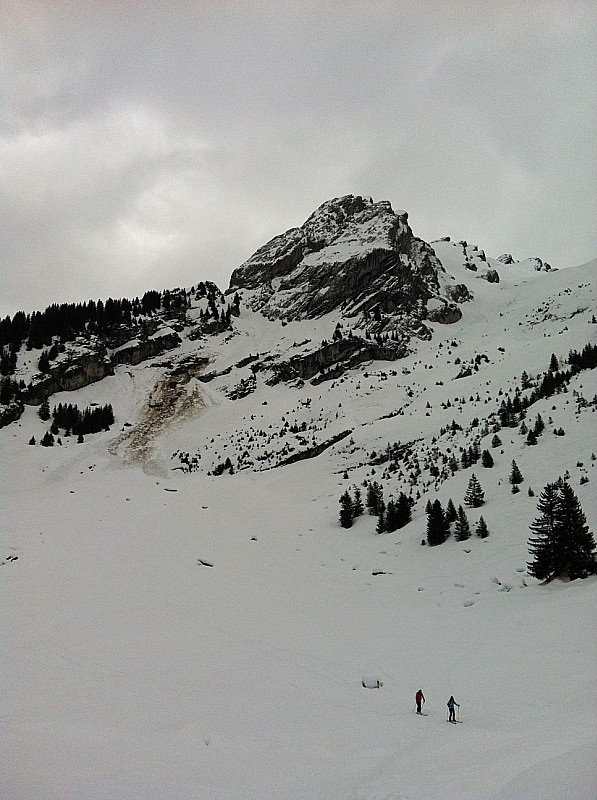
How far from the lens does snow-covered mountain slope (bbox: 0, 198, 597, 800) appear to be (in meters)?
6.21

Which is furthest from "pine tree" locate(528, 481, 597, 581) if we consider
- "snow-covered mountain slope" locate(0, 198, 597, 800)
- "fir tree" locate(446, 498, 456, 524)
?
"fir tree" locate(446, 498, 456, 524)

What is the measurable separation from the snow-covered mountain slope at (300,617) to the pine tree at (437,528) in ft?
2.59

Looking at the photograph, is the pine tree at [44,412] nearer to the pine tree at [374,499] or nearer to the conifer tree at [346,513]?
the conifer tree at [346,513]

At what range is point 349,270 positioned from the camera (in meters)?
79.8

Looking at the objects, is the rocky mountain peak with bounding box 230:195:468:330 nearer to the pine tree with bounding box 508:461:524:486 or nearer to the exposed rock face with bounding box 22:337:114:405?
the exposed rock face with bounding box 22:337:114:405

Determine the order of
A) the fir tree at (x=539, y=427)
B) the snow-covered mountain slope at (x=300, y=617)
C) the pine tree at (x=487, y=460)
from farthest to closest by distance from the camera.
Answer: the fir tree at (x=539, y=427), the pine tree at (x=487, y=460), the snow-covered mountain slope at (x=300, y=617)

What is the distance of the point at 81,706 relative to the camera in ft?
26.0

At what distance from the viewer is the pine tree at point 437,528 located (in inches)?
774

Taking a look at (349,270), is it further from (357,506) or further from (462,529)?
(462,529)

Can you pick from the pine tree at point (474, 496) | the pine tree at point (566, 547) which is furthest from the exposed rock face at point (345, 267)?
the pine tree at point (566, 547)

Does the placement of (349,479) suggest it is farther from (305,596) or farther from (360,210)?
(360,210)

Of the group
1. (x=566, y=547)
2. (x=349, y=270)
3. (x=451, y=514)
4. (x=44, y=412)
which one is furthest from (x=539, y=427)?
(x=349, y=270)

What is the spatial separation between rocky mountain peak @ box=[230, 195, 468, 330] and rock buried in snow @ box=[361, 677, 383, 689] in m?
63.8

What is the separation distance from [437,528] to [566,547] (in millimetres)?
6514
